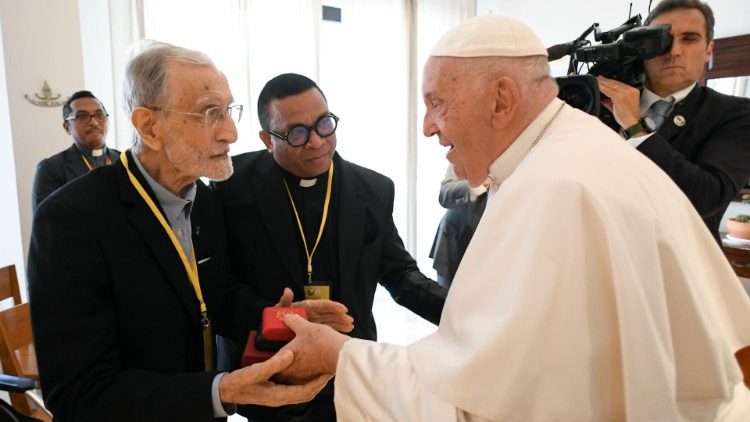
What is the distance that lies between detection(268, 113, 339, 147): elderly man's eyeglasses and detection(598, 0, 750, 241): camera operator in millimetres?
984

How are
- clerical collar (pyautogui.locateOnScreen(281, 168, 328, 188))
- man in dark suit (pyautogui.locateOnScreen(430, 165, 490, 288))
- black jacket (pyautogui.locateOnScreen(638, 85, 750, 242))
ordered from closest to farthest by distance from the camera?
black jacket (pyautogui.locateOnScreen(638, 85, 750, 242))
clerical collar (pyautogui.locateOnScreen(281, 168, 328, 188))
man in dark suit (pyautogui.locateOnScreen(430, 165, 490, 288))

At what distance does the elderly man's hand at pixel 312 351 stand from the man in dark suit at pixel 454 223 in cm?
175

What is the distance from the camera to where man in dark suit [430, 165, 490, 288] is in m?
2.84

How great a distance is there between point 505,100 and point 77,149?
133 inches

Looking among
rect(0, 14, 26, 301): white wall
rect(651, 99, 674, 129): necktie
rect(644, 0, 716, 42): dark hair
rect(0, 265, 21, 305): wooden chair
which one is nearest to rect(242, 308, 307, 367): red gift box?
rect(651, 99, 674, 129): necktie

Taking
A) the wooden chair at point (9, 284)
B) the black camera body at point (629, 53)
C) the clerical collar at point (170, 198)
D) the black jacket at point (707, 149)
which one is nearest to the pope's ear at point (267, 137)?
the clerical collar at point (170, 198)

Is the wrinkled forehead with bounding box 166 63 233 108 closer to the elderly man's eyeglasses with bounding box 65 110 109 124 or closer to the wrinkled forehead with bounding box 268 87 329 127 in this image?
the wrinkled forehead with bounding box 268 87 329 127

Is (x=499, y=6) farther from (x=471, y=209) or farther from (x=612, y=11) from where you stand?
(x=471, y=209)

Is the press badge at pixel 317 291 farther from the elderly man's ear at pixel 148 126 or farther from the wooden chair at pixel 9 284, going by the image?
the wooden chair at pixel 9 284

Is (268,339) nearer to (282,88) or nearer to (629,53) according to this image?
(282,88)

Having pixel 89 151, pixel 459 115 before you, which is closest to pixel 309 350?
pixel 459 115

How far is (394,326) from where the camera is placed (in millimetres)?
4668

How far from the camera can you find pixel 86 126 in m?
3.45

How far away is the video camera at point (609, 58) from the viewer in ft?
4.97
